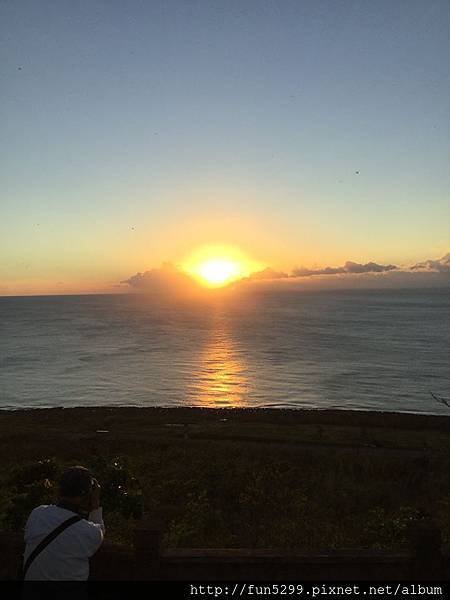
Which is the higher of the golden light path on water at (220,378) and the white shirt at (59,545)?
the white shirt at (59,545)

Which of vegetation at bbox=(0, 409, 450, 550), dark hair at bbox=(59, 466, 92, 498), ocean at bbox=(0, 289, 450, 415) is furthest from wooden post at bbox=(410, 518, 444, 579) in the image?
ocean at bbox=(0, 289, 450, 415)

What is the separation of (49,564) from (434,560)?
22.5ft

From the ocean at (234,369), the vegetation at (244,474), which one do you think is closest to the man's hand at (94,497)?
the vegetation at (244,474)

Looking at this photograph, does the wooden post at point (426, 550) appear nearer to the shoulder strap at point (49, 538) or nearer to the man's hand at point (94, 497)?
the man's hand at point (94, 497)

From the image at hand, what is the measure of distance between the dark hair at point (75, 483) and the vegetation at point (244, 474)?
A: 4.44 metres

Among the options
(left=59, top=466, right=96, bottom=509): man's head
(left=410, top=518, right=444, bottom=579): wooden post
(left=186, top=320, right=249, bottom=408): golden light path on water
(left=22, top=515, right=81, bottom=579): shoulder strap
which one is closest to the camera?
(left=22, top=515, right=81, bottom=579): shoulder strap

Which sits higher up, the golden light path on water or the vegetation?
the vegetation

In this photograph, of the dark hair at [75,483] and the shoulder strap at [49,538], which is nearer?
the shoulder strap at [49,538]

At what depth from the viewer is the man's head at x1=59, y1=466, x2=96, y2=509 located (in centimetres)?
422

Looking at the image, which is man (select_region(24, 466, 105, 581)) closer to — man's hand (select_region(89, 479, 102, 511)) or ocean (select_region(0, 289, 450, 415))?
man's hand (select_region(89, 479, 102, 511))

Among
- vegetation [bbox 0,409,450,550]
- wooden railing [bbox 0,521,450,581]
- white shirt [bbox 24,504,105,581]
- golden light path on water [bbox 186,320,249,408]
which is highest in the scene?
white shirt [bbox 24,504,105,581]

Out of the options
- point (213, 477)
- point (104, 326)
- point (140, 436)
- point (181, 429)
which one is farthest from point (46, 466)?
point (104, 326)

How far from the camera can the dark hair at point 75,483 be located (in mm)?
4230

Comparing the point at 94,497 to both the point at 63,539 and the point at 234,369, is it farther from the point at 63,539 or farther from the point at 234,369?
the point at 234,369
